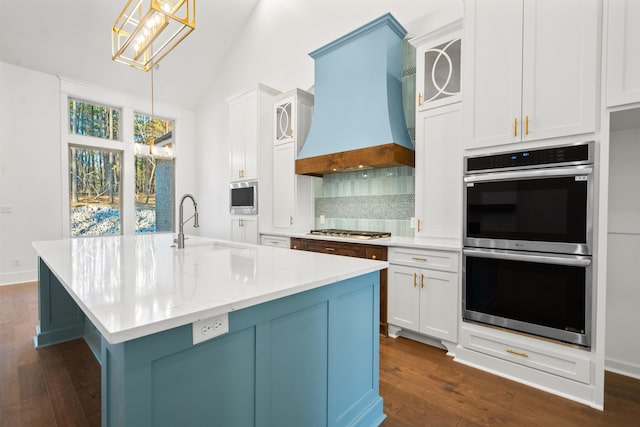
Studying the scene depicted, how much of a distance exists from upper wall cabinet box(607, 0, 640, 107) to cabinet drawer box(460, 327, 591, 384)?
1535 millimetres

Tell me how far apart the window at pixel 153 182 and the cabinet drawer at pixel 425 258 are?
16.3ft

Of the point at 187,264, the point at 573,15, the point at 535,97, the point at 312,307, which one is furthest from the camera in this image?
the point at 535,97

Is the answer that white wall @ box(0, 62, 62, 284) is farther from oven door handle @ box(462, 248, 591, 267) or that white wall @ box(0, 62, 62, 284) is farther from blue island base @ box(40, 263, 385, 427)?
oven door handle @ box(462, 248, 591, 267)

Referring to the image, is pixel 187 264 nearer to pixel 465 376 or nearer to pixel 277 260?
pixel 277 260

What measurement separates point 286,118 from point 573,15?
3.05m

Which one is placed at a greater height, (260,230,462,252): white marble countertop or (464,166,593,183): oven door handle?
(464,166,593,183): oven door handle

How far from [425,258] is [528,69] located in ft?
5.05

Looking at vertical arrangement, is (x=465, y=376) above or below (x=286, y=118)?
below

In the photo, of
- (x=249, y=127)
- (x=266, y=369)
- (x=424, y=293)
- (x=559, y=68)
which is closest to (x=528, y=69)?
(x=559, y=68)

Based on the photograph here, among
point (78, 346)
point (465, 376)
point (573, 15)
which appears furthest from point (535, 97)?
point (78, 346)

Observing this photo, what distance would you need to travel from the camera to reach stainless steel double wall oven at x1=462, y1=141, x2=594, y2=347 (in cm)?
181

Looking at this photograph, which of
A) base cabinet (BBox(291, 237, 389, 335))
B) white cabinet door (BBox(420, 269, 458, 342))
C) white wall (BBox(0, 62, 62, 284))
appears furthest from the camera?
white wall (BBox(0, 62, 62, 284))

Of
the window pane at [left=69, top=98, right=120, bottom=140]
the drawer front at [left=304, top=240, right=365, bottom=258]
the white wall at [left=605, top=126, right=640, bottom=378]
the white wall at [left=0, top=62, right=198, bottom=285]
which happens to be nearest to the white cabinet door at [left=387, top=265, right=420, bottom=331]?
the drawer front at [left=304, top=240, right=365, bottom=258]

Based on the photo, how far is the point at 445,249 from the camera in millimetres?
2385
